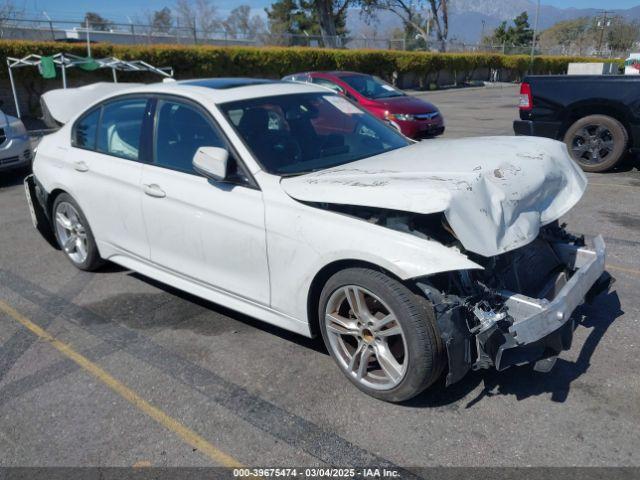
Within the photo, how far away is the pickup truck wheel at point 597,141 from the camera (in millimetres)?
8250

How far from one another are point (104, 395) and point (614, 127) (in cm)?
772

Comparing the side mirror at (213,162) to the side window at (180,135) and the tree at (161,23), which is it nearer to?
the side window at (180,135)

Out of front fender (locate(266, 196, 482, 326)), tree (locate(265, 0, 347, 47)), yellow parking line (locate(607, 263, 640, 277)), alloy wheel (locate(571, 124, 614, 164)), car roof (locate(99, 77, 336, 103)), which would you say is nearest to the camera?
front fender (locate(266, 196, 482, 326))

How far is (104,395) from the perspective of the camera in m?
3.39

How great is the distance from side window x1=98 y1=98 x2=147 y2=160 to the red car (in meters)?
6.90

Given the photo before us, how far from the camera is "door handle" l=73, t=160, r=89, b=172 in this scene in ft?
15.6

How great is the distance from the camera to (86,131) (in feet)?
16.4

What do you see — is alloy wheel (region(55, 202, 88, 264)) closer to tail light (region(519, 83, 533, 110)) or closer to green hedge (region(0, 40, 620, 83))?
tail light (region(519, 83, 533, 110))

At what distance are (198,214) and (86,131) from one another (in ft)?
6.14

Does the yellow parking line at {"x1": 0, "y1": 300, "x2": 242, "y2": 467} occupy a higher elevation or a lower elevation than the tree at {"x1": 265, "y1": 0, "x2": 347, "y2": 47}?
lower

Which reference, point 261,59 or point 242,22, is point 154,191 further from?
point 242,22

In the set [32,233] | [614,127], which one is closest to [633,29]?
[614,127]

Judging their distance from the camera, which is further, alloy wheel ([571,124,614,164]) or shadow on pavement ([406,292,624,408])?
alloy wheel ([571,124,614,164])

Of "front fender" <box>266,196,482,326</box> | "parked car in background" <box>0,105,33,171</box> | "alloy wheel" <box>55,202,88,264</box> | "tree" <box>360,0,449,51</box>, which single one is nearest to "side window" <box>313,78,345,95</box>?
"parked car in background" <box>0,105,33,171</box>
